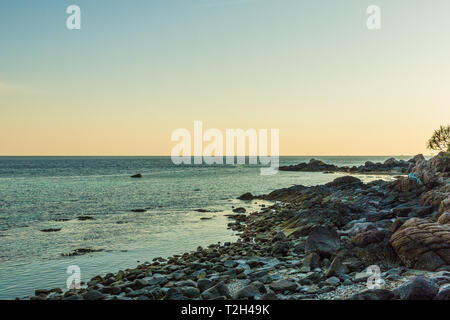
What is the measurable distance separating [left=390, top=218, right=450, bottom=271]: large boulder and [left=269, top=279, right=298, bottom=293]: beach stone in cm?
381

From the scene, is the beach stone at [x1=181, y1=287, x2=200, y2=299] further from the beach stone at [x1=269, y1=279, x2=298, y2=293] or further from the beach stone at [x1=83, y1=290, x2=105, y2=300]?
the beach stone at [x1=83, y1=290, x2=105, y2=300]

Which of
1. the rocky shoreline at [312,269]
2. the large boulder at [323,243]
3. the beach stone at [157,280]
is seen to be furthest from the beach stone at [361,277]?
the beach stone at [157,280]

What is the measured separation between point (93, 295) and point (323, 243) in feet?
26.9

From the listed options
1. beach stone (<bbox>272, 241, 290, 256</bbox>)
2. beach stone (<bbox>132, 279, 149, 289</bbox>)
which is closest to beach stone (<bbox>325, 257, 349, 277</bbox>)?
beach stone (<bbox>272, 241, 290, 256</bbox>)

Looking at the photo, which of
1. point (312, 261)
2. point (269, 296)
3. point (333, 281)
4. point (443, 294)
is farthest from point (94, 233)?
point (443, 294)

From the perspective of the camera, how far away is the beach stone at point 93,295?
33.8ft

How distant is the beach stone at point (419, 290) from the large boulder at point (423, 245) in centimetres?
278

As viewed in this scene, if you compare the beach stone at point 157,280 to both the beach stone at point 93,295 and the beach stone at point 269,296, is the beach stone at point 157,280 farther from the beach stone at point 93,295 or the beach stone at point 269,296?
the beach stone at point 269,296

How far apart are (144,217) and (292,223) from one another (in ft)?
42.7

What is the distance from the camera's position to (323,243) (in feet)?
42.8

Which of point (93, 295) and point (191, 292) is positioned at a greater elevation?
point (191, 292)

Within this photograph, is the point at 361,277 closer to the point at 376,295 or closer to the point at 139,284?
the point at 376,295

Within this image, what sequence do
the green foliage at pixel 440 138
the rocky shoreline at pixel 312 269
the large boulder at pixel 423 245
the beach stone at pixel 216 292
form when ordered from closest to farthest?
1. the rocky shoreline at pixel 312 269
2. the beach stone at pixel 216 292
3. the large boulder at pixel 423 245
4. the green foliage at pixel 440 138
